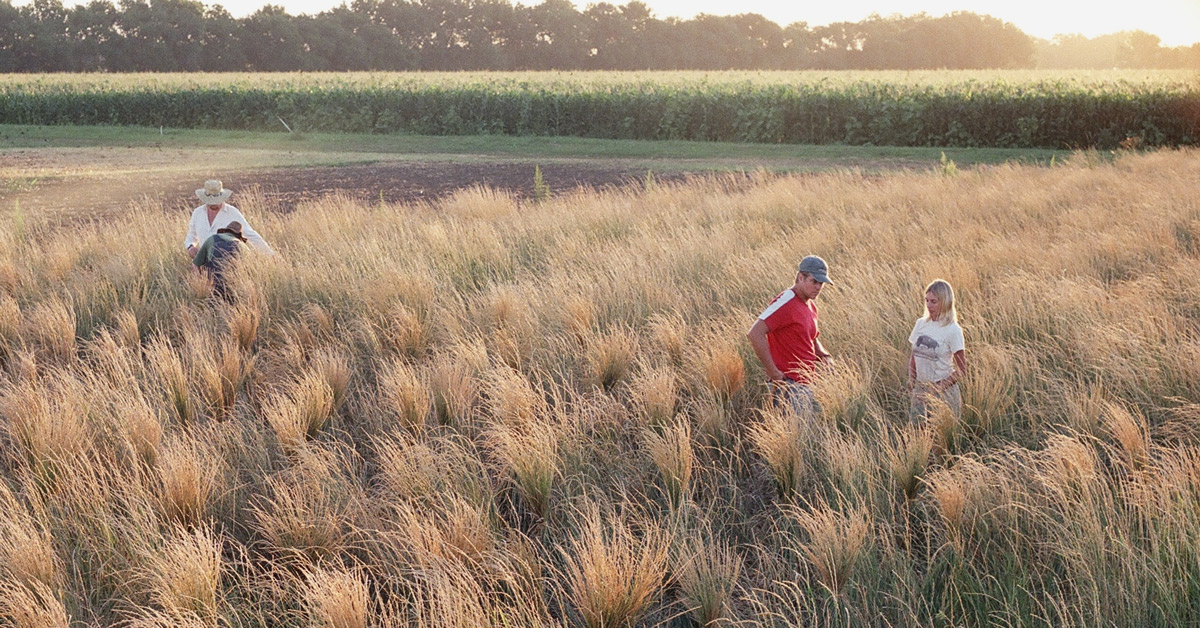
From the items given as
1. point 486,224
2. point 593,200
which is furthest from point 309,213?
point 593,200

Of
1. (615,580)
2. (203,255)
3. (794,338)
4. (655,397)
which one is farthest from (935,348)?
(203,255)

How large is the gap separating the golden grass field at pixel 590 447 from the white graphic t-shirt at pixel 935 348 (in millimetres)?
261

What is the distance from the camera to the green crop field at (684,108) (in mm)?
27188

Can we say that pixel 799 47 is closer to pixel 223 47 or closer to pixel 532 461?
pixel 223 47

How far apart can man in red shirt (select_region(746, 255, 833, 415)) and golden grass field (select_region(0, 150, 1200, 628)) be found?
0.21 metres

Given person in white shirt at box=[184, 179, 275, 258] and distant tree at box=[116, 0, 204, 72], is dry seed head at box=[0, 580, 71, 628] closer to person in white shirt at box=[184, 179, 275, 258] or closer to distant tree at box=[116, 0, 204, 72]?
person in white shirt at box=[184, 179, 275, 258]

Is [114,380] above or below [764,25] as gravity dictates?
below

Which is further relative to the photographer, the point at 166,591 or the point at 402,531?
the point at 402,531

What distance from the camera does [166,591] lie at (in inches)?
136

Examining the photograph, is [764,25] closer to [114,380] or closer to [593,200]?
[593,200]

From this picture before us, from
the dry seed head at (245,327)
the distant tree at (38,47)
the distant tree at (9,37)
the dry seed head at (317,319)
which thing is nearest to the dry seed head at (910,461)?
the dry seed head at (317,319)

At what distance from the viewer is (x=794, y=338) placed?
5.33 meters

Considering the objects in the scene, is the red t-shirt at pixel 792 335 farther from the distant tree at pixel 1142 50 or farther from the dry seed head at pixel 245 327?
the distant tree at pixel 1142 50

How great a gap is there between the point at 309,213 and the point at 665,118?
20566 mm
